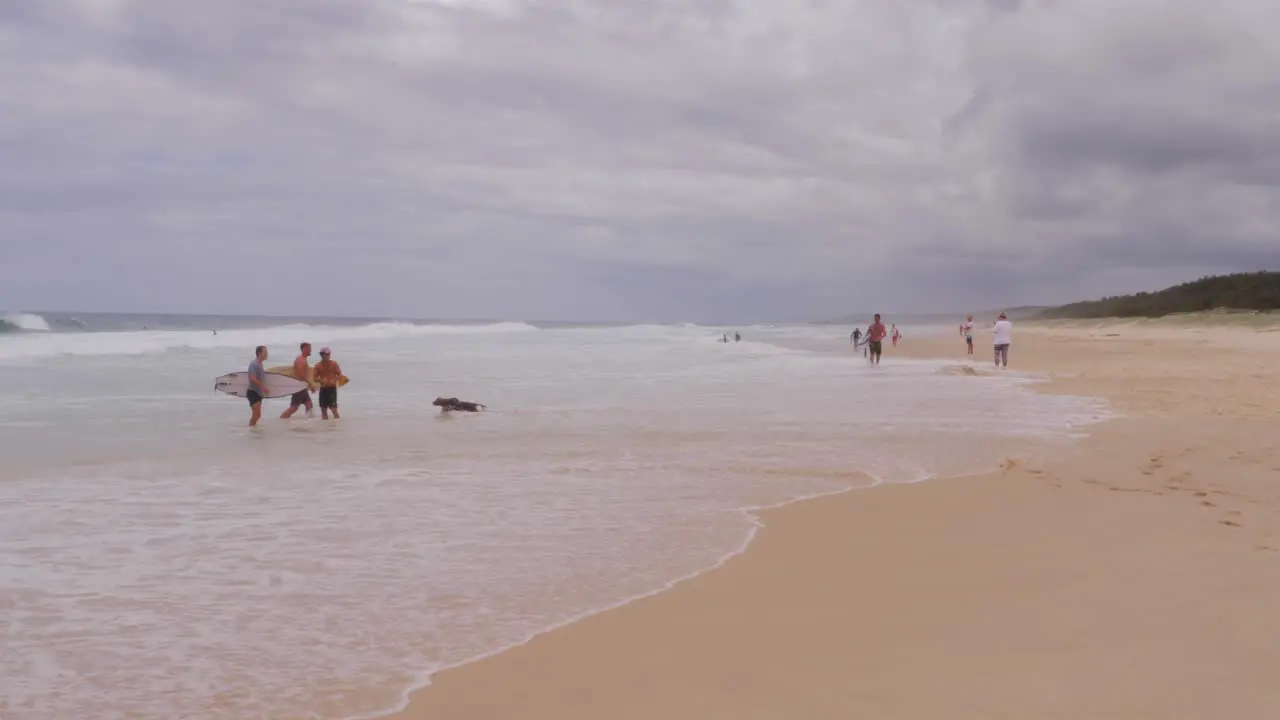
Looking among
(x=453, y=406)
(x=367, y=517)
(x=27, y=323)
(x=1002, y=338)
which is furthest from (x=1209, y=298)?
(x=27, y=323)

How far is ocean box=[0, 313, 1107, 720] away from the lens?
171 inches

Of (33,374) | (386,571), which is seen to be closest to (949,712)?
(386,571)

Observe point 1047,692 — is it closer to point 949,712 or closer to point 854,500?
point 949,712

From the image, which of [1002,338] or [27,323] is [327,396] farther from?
[27,323]

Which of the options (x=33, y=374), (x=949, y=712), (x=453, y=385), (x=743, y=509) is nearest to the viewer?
(x=949, y=712)

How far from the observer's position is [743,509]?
7.76 m

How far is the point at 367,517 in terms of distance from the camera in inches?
295

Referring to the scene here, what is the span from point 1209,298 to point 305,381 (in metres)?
72.6

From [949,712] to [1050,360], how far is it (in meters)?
30.4

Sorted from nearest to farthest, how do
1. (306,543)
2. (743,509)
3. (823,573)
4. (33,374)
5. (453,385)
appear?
(823,573)
(306,543)
(743,509)
(453,385)
(33,374)

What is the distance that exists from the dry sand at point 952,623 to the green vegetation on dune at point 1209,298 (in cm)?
6345

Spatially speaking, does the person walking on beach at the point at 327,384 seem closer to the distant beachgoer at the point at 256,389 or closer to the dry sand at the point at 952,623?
the distant beachgoer at the point at 256,389

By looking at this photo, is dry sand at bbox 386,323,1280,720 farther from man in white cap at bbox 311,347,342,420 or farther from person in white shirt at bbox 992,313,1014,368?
person in white shirt at bbox 992,313,1014,368

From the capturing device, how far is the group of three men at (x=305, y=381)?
587 inches
